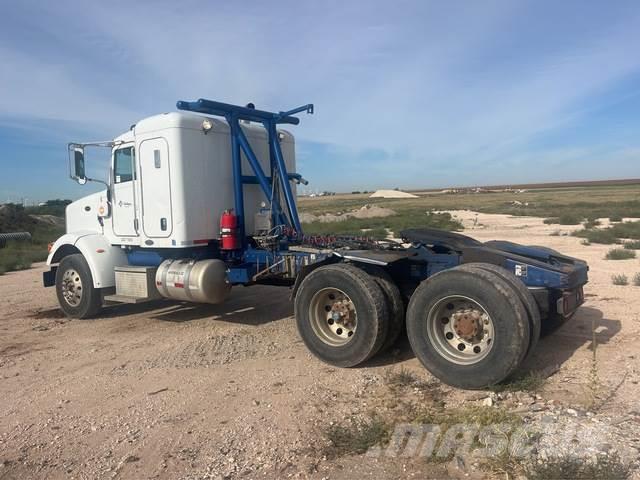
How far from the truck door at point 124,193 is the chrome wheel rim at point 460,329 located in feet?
17.1

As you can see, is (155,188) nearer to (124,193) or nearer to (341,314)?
(124,193)

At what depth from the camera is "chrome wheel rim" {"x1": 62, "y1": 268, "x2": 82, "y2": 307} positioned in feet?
30.5

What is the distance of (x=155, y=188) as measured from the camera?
8250 mm

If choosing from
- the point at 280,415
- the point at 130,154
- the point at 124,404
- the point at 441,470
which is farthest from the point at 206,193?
the point at 441,470

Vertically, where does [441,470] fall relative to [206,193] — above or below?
below

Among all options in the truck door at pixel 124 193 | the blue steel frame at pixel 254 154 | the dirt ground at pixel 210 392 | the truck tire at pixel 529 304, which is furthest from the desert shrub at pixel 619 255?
the truck door at pixel 124 193

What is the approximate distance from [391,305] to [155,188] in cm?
418

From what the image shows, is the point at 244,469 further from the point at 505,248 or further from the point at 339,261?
the point at 505,248

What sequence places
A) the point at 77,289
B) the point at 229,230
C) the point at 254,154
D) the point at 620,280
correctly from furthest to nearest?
the point at 620,280, the point at 77,289, the point at 254,154, the point at 229,230

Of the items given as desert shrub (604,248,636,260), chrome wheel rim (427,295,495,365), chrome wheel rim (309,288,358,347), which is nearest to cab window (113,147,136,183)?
chrome wheel rim (309,288,358,347)

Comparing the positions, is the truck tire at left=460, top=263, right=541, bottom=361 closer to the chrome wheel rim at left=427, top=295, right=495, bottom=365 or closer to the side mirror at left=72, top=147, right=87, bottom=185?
the chrome wheel rim at left=427, top=295, right=495, bottom=365

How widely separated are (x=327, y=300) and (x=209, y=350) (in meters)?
1.73

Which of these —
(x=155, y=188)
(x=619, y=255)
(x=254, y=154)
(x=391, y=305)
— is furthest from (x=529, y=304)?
(x=619, y=255)

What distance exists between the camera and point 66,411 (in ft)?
17.0
